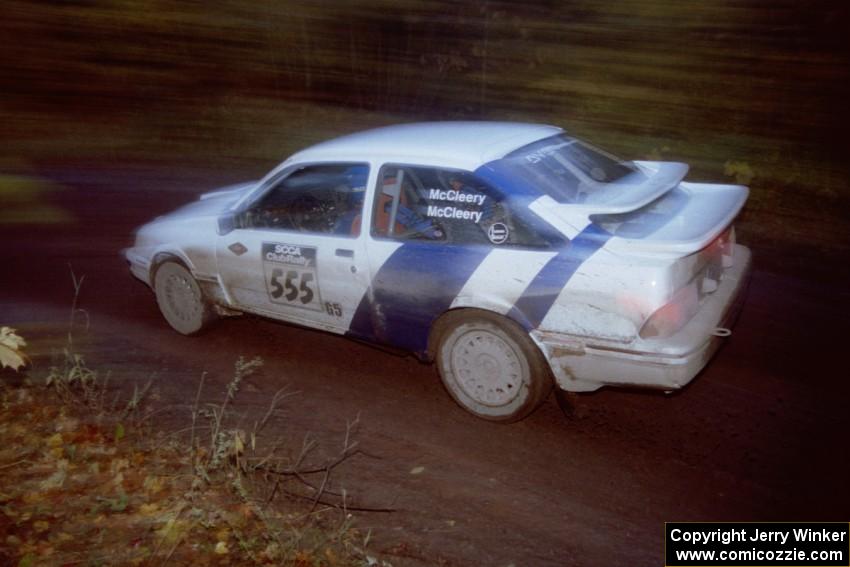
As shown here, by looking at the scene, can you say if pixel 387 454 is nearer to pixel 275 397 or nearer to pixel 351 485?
pixel 351 485

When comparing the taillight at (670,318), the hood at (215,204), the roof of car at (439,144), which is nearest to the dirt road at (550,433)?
the taillight at (670,318)

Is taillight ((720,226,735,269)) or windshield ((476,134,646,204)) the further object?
taillight ((720,226,735,269))

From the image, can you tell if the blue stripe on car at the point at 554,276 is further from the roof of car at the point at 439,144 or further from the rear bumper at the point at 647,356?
the roof of car at the point at 439,144

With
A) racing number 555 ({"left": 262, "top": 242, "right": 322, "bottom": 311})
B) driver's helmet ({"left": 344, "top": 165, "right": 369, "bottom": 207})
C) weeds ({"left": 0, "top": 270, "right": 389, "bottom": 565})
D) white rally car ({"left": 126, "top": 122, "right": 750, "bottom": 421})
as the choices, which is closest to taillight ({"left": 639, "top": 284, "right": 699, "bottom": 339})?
white rally car ({"left": 126, "top": 122, "right": 750, "bottom": 421})

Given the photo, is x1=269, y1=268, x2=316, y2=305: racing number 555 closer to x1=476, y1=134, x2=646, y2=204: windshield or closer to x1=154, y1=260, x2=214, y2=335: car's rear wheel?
x1=154, y1=260, x2=214, y2=335: car's rear wheel

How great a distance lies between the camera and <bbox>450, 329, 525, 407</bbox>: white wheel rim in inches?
173

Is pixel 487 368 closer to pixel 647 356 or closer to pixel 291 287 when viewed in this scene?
pixel 647 356

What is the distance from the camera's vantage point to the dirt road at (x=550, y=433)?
3.67 meters

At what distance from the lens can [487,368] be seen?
4.50 meters

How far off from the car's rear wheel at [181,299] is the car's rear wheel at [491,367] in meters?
2.23

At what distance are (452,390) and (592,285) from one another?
1301 millimetres

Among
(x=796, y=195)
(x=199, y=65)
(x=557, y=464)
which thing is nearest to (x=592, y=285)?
(x=557, y=464)

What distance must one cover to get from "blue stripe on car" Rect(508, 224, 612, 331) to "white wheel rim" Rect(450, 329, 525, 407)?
0.98ft

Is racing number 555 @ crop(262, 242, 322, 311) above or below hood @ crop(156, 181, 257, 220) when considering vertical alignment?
below
